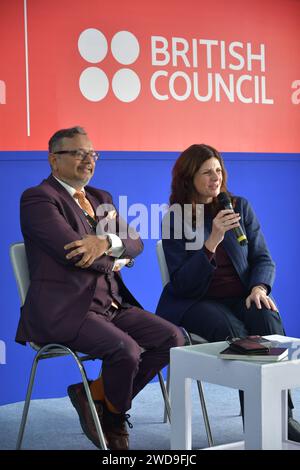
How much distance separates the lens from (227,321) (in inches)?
146

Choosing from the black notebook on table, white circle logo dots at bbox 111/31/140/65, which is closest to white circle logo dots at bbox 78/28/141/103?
white circle logo dots at bbox 111/31/140/65

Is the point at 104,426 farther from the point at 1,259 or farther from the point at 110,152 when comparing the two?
the point at 110,152

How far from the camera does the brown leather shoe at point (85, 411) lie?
11.3ft

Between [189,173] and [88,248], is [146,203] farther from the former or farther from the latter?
[88,248]

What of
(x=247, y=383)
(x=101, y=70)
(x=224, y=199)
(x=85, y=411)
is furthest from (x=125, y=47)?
(x=247, y=383)

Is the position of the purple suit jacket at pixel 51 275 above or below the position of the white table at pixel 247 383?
above

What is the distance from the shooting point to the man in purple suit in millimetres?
3383

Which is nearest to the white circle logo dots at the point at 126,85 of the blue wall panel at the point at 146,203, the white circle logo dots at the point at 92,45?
the white circle logo dots at the point at 92,45

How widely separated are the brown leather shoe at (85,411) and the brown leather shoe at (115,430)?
42 mm

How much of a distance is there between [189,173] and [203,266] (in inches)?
20.7

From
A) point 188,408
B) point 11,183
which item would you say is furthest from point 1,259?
point 188,408

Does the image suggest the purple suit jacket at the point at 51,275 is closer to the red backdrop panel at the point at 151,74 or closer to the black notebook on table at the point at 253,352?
the black notebook on table at the point at 253,352

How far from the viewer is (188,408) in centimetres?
293

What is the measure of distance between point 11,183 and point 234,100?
1683 millimetres
